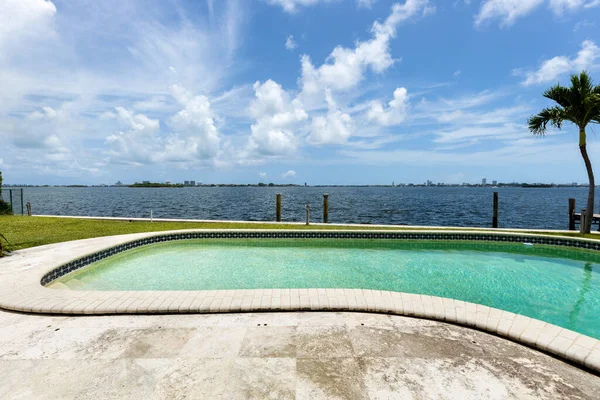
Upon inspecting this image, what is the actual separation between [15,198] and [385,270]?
24.2m

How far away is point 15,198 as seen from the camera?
64.4 feet

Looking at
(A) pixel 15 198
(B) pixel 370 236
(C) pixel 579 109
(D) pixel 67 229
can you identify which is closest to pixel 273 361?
(B) pixel 370 236

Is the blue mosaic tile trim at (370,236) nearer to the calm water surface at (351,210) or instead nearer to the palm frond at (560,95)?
the palm frond at (560,95)

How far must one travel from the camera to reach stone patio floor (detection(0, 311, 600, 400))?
246 centimetres

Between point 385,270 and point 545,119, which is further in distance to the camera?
point 545,119

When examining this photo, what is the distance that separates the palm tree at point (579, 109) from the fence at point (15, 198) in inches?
1088

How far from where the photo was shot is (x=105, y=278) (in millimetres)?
6883

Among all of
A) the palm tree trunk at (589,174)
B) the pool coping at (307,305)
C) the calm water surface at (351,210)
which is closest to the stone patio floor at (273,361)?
the pool coping at (307,305)

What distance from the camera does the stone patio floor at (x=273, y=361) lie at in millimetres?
2459

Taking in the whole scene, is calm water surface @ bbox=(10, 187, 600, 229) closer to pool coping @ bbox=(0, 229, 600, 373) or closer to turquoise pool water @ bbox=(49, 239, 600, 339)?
turquoise pool water @ bbox=(49, 239, 600, 339)

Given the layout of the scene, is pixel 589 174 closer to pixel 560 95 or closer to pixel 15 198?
pixel 560 95

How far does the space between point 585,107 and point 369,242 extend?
9180mm

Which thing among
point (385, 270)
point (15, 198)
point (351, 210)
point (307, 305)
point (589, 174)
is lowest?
point (351, 210)

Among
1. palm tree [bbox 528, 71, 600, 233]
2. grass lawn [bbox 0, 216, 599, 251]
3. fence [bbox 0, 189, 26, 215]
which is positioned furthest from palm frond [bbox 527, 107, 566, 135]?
fence [bbox 0, 189, 26, 215]
